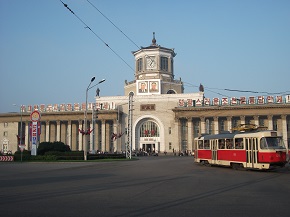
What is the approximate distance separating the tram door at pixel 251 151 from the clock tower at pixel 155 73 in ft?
152

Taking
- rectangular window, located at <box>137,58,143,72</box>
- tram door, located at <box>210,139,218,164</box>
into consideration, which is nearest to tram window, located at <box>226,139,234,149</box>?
tram door, located at <box>210,139,218,164</box>

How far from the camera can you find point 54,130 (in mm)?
75188

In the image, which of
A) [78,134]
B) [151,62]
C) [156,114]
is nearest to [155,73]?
[151,62]

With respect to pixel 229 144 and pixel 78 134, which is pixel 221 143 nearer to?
pixel 229 144

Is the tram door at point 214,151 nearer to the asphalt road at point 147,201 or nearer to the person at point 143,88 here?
the asphalt road at point 147,201

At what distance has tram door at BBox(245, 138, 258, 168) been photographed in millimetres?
21109

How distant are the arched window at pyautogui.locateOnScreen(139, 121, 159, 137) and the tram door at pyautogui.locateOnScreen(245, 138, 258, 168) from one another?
154ft

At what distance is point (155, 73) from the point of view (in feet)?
226

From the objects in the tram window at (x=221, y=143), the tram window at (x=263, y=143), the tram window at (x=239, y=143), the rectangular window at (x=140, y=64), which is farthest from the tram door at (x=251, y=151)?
the rectangular window at (x=140, y=64)

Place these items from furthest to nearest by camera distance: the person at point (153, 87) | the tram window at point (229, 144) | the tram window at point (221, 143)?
the person at point (153, 87) < the tram window at point (221, 143) < the tram window at point (229, 144)

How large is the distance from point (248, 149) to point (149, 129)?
156 feet

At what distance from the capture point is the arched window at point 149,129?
68.7 m

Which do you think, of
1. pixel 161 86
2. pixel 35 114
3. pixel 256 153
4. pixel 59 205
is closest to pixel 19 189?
pixel 59 205

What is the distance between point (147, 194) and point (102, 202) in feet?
6.89
